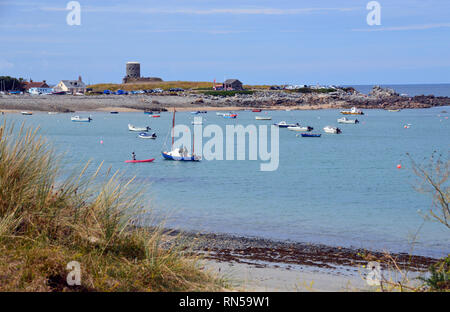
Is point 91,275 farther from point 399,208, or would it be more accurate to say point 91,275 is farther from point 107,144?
point 107,144

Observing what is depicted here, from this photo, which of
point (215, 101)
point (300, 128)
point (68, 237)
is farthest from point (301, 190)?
point (215, 101)

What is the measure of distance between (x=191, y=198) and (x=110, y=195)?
1982 centimetres

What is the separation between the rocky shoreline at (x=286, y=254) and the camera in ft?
51.4

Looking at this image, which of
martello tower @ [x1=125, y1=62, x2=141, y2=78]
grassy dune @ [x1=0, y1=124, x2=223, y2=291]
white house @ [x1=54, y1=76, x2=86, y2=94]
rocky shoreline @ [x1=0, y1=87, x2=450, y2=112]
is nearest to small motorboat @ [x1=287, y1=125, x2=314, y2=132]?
rocky shoreline @ [x1=0, y1=87, x2=450, y2=112]

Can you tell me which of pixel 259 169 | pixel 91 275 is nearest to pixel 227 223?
pixel 91 275

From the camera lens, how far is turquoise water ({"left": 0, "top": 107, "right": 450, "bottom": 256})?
20.9m

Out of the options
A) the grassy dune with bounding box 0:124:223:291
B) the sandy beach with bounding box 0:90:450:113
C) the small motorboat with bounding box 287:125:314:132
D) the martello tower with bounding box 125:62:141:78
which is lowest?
the small motorboat with bounding box 287:125:314:132

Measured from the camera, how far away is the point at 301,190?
32.5 metres

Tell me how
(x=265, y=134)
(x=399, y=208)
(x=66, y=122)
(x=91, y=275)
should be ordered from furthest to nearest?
(x=66, y=122) < (x=265, y=134) < (x=399, y=208) < (x=91, y=275)

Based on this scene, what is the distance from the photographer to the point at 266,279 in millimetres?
13258

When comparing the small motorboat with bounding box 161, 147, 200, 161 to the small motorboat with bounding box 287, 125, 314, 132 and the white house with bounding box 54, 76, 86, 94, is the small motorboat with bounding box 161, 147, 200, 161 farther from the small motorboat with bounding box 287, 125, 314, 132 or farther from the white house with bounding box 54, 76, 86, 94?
the white house with bounding box 54, 76, 86, 94

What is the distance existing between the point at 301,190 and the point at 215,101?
331 ft

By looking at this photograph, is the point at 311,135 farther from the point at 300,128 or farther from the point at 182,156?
the point at 182,156

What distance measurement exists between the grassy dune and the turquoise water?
4.85 feet
